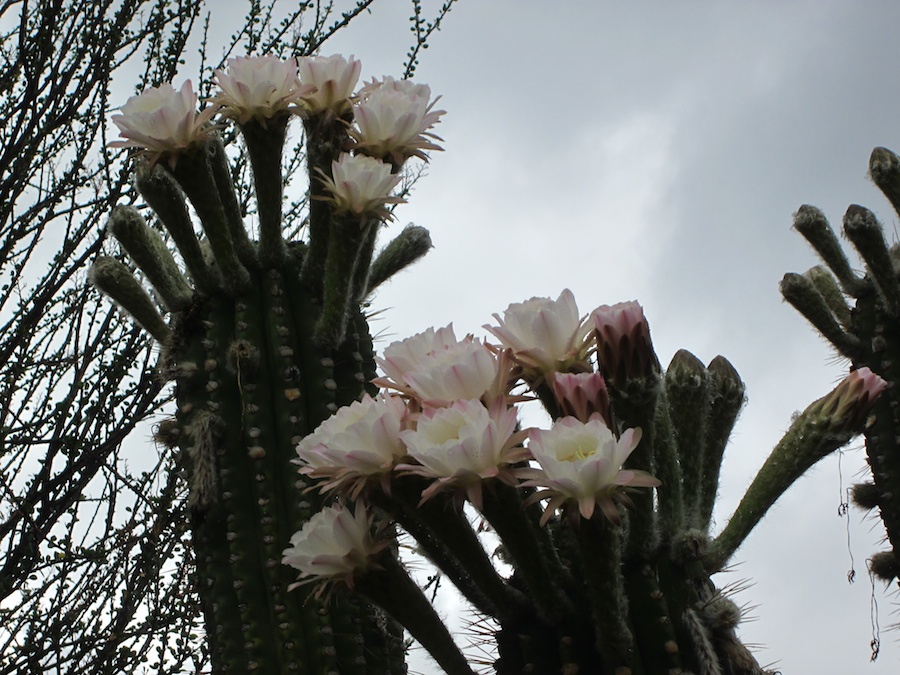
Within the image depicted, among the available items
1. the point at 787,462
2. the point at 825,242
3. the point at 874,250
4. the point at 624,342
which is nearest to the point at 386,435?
the point at 624,342

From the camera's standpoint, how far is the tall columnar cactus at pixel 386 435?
5.09 ft

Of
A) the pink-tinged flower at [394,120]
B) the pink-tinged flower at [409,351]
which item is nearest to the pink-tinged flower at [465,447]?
the pink-tinged flower at [409,351]

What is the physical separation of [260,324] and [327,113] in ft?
1.88

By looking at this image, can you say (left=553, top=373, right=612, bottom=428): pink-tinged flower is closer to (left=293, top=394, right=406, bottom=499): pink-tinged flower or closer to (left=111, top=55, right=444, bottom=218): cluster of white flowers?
(left=293, top=394, right=406, bottom=499): pink-tinged flower

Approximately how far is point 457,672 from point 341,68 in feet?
5.15

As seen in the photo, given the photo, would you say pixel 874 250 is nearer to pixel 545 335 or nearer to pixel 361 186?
pixel 361 186

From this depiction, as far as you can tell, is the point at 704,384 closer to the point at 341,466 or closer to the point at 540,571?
the point at 540,571

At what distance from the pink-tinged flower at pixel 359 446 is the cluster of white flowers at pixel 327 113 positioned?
0.90m

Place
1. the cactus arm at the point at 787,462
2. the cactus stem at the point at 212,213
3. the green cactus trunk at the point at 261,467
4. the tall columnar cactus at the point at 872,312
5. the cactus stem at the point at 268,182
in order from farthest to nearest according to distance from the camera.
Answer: the tall columnar cactus at the point at 872,312 → the cactus stem at the point at 268,182 → the cactus stem at the point at 212,213 → the green cactus trunk at the point at 261,467 → the cactus arm at the point at 787,462

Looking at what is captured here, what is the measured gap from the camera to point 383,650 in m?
2.37

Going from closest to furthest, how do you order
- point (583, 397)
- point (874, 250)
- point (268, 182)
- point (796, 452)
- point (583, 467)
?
point (583, 467) < point (583, 397) < point (796, 452) < point (268, 182) < point (874, 250)

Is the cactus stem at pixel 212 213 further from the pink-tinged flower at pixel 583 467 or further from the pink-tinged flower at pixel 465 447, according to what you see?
the pink-tinged flower at pixel 583 467

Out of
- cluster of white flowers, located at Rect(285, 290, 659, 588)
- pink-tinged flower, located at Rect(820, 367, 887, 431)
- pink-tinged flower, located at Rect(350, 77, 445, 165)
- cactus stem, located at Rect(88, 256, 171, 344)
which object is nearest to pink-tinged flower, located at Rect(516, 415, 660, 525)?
Result: cluster of white flowers, located at Rect(285, 290, 659, 588)

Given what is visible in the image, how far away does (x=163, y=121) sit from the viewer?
2465 mm
